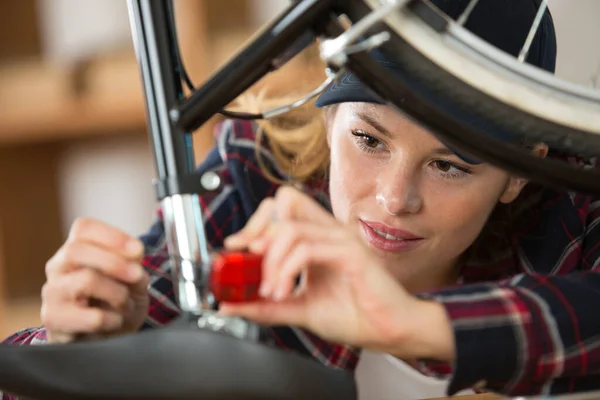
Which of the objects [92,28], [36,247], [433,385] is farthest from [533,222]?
[36,247]

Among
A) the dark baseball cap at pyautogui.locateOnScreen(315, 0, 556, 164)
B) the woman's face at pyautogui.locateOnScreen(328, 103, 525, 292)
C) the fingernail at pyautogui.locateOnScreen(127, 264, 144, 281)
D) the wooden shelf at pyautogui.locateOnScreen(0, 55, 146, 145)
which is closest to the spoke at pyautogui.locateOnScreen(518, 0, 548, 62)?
the dark baseball cap at pyautogui.locateOnScreen(315, 0, 556, 164)

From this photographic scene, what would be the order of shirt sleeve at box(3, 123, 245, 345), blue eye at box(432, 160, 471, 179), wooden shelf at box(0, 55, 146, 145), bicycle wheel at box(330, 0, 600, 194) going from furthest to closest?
wooden shelf at box(0, 55, 146, 145)
shirt sleeve at box(3, 123, 245, 345)
blue eye at box(432, 160, 471, 179)
bicycle wheel at box(330, 0, 600, 194)

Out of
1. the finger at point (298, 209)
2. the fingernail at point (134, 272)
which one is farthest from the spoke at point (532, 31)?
the fingernail at point (134, 272)

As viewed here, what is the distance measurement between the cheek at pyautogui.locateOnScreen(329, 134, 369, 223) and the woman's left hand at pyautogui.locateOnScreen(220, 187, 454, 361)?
0.84 ft

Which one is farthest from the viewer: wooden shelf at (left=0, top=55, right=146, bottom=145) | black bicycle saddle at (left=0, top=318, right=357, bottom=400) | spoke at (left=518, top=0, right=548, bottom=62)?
wooden shelf at (left=0, top=55, right=146, bottom=145)

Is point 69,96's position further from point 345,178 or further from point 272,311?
point 272,311

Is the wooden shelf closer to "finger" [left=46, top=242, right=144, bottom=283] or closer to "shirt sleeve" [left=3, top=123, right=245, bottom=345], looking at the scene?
"shirt sleeve" [left=3, top=123, right=245, bottom=345]

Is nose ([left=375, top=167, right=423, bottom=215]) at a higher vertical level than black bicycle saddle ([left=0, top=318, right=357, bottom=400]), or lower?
higher

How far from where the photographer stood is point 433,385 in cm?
96

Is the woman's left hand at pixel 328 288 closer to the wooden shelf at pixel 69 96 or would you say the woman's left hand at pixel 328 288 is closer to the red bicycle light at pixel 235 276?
the red bicycle light at pixel 235 276

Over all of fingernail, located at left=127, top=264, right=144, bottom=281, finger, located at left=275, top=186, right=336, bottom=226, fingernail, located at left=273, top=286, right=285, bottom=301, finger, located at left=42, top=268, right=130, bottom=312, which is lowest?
fingernail, located at left=273, top=286, right=285, bottom=301

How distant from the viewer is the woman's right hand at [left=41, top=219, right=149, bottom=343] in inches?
21.5

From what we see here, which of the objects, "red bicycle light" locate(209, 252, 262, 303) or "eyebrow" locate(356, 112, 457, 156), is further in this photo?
"eyebrow" locate(356, 112, 457, 156)

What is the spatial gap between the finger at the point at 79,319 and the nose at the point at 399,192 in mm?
275
